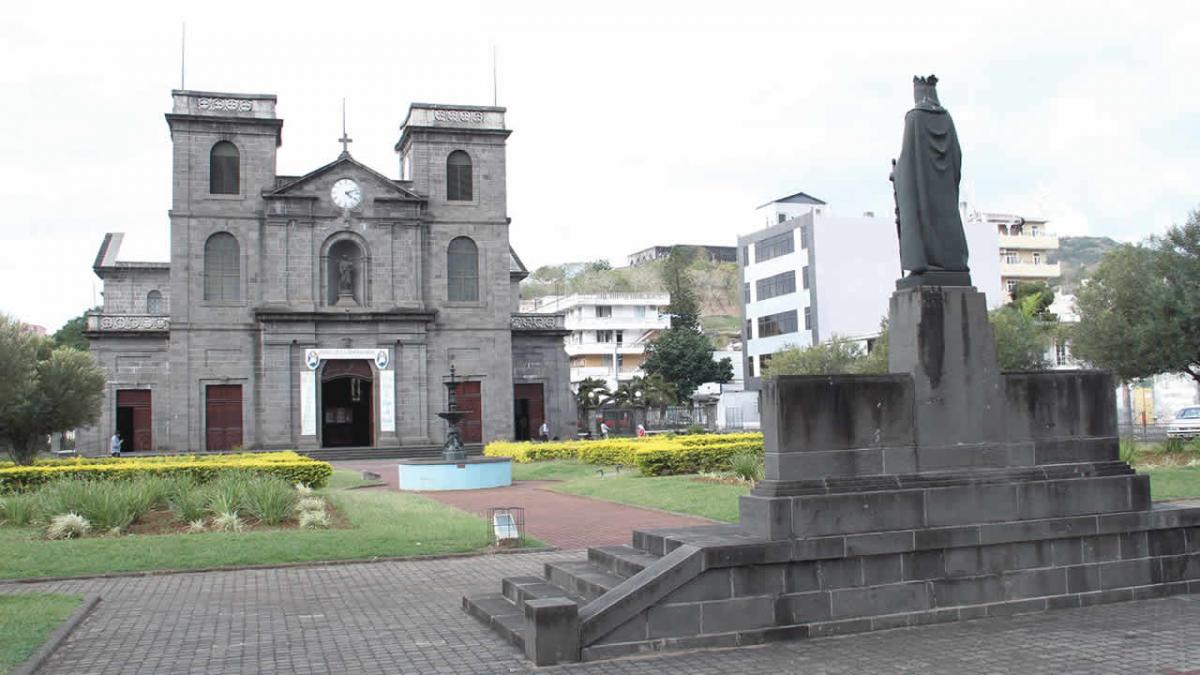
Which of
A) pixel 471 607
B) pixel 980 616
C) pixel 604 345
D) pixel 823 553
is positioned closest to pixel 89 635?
pixel 471 607

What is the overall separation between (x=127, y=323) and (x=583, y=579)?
138 ft

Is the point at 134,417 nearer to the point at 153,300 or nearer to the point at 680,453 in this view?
the point at 153,300

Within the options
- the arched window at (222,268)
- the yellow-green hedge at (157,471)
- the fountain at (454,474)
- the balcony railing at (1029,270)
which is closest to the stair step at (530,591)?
the yellow-green hedge at (157,471)

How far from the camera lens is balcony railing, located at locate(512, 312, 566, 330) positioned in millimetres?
51156

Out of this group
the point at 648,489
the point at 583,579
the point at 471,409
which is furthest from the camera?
the point at 471,409

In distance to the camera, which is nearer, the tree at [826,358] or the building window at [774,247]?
the tree at [826,358]

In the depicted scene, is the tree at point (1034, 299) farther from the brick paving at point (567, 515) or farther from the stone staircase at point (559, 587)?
the stone staircase at point (559, 587)

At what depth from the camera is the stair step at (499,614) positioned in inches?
370

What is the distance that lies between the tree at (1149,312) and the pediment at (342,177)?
96.7 feet

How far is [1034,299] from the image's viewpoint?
180 feet

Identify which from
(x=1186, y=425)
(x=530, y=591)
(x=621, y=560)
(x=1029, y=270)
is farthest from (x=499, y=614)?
(x=1029, y=270)

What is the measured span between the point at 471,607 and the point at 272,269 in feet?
125

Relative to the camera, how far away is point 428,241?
159ft

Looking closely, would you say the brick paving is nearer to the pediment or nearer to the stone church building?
the stone church building
